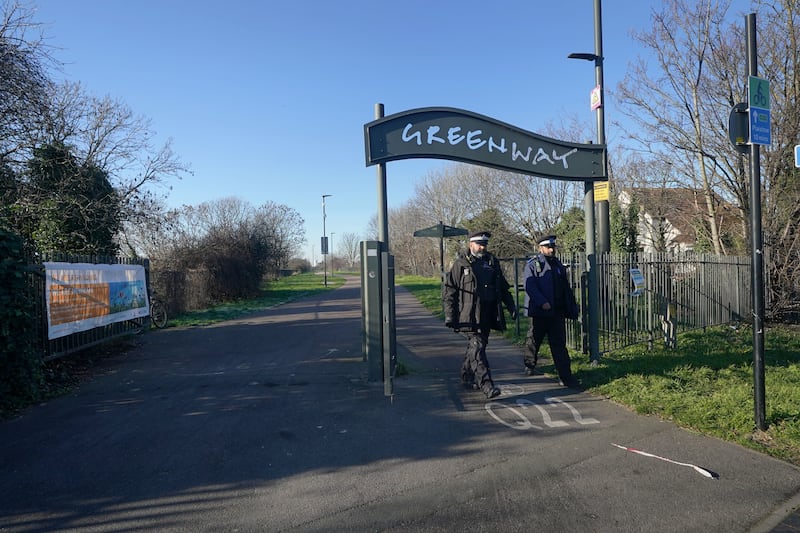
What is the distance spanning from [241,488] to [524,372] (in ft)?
15.5

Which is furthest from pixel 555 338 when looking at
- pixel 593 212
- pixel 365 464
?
pixel 365 464

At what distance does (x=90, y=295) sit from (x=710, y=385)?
948 centimetres

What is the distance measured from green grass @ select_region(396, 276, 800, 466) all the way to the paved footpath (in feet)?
1.07

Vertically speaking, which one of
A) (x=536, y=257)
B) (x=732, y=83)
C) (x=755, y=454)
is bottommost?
(x=755, y=454)

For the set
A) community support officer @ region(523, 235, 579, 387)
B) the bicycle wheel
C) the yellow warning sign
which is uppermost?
the yellow warning sign

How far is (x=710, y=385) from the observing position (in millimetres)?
6762

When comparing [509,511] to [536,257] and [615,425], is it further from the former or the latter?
[536,257]

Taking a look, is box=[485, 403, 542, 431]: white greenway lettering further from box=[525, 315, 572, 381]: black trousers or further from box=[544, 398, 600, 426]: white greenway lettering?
box=[525, 315, 572, 381]: black trousers

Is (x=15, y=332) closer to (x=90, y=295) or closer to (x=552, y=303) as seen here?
(x=90, y=295)

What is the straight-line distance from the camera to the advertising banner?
8000 mm

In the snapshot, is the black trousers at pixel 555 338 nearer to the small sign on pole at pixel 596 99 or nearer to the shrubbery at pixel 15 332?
the small sign on pole at pixel 596 99

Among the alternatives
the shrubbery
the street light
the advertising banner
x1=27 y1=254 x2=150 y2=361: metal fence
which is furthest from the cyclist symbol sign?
the advertising banner

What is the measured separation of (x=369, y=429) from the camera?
17.6 ft

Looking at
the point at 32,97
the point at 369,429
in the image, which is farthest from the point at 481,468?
the point at 32,97
